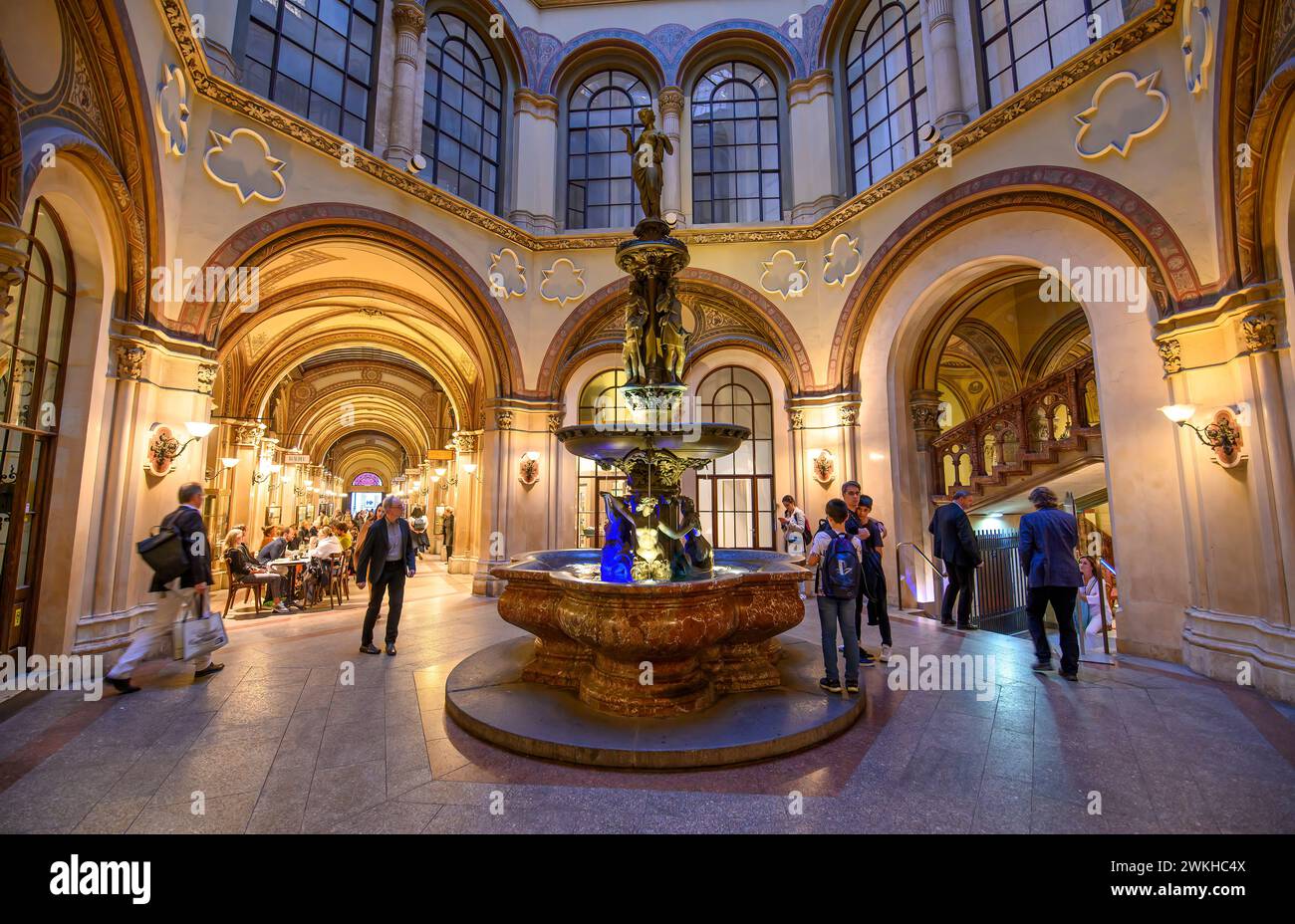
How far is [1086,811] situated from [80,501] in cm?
793

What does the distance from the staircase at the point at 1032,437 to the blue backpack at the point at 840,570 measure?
5.23 m

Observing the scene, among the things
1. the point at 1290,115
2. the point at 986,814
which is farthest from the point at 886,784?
the point at 1290,115

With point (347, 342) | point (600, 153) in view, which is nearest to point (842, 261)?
point (600, 153)

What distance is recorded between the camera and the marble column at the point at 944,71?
27.4 ft

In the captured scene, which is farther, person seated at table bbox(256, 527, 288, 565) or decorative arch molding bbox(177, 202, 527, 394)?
person seated at table bbox(256, 527, 288, 565)

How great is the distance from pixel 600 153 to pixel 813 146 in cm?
441

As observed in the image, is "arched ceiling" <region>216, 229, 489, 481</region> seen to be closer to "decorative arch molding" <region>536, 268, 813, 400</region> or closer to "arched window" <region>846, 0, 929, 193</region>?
"decorative arch molding" <region>536, 268, 813, 400</region>

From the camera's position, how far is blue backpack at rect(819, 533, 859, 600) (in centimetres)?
390

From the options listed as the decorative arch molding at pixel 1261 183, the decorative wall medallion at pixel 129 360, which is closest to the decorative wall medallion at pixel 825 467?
the decorative arch molding at pixel 1261 183

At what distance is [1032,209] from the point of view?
23.6ft

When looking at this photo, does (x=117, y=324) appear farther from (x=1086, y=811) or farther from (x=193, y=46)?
(x=1086, y=811)

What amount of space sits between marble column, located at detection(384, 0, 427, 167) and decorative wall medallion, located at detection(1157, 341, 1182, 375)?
10.7m

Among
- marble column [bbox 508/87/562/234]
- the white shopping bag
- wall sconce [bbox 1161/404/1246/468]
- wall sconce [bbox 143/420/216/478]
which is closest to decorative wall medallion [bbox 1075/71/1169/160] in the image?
wall sconce [bbox 1161/404/1246/468]

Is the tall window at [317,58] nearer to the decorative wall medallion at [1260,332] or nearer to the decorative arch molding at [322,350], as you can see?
the decorative arch molding at [322,350]
